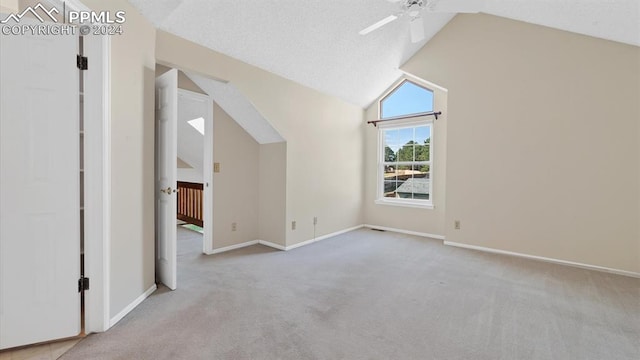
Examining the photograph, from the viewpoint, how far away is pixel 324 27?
3.23 m

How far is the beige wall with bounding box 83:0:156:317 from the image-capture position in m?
2.00

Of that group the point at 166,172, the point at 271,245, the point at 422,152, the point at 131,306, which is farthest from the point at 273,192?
the point at 422,152

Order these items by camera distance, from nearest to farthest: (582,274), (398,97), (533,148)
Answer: (582,274) < (533,148) < (398,97)

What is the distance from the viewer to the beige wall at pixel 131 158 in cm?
200

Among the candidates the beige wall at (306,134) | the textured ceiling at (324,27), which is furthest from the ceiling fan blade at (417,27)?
the beige wall at (306,134)

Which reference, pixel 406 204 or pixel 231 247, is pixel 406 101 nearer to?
pixel 406 204

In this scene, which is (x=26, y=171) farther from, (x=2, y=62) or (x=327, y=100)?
(x=327, y=100)

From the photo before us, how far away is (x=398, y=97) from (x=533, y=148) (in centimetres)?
231

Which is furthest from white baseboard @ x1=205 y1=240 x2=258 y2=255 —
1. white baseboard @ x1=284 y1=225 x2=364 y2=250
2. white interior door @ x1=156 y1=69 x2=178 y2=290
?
white interior door @ x1=156 y1=69 x2=178 y2=290

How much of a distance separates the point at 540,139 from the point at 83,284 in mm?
4792

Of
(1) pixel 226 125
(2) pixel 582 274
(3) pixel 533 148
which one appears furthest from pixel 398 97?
(2) pixel 582 274

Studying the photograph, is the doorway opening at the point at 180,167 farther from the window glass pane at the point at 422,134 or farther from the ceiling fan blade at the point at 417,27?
the window glass pane at the point at 422,134

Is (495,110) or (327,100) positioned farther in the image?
(327,100)

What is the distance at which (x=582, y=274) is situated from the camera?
315 centimetres
